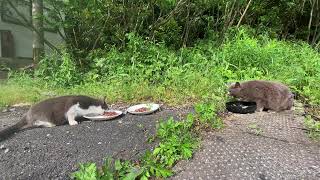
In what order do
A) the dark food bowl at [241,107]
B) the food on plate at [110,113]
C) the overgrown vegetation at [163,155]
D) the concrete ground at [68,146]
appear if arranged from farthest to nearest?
the dark food bowl at [241,107]
the food on plate at [110,113]
the concrete ground at [68,146]
the overgrown vegetation at [163,155]

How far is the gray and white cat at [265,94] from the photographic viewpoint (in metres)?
5.87

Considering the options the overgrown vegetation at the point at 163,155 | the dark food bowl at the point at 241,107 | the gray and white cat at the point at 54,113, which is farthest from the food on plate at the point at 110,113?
the dark food bowl at the point at 241,107

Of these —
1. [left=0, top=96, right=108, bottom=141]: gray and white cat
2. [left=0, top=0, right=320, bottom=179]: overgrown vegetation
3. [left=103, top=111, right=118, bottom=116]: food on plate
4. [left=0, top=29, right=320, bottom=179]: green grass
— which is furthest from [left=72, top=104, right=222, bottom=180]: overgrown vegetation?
[left=0, top=96, right=108, bottom=141]: gray and white cat

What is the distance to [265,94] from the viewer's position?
5918 mm

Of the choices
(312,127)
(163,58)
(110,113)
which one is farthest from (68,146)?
(163,58)

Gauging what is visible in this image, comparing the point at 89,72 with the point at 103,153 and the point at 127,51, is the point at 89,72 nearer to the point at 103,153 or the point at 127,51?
the point at 127,51

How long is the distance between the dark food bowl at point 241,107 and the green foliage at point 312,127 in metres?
0.79

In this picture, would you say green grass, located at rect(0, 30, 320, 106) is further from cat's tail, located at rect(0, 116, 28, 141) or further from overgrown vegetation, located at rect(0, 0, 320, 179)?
cat's tail, located at rect(0, 116, 28, 141)

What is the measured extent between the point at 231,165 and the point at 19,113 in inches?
151

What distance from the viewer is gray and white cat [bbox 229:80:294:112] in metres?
5.87

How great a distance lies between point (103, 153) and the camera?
4.01 meters

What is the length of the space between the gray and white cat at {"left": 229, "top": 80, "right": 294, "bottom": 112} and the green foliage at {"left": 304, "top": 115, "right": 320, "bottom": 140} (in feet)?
1.98

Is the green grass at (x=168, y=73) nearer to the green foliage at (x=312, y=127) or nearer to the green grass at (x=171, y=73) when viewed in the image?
the green grass at (x=171, y=73)

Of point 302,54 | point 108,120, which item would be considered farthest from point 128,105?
point 302,54
